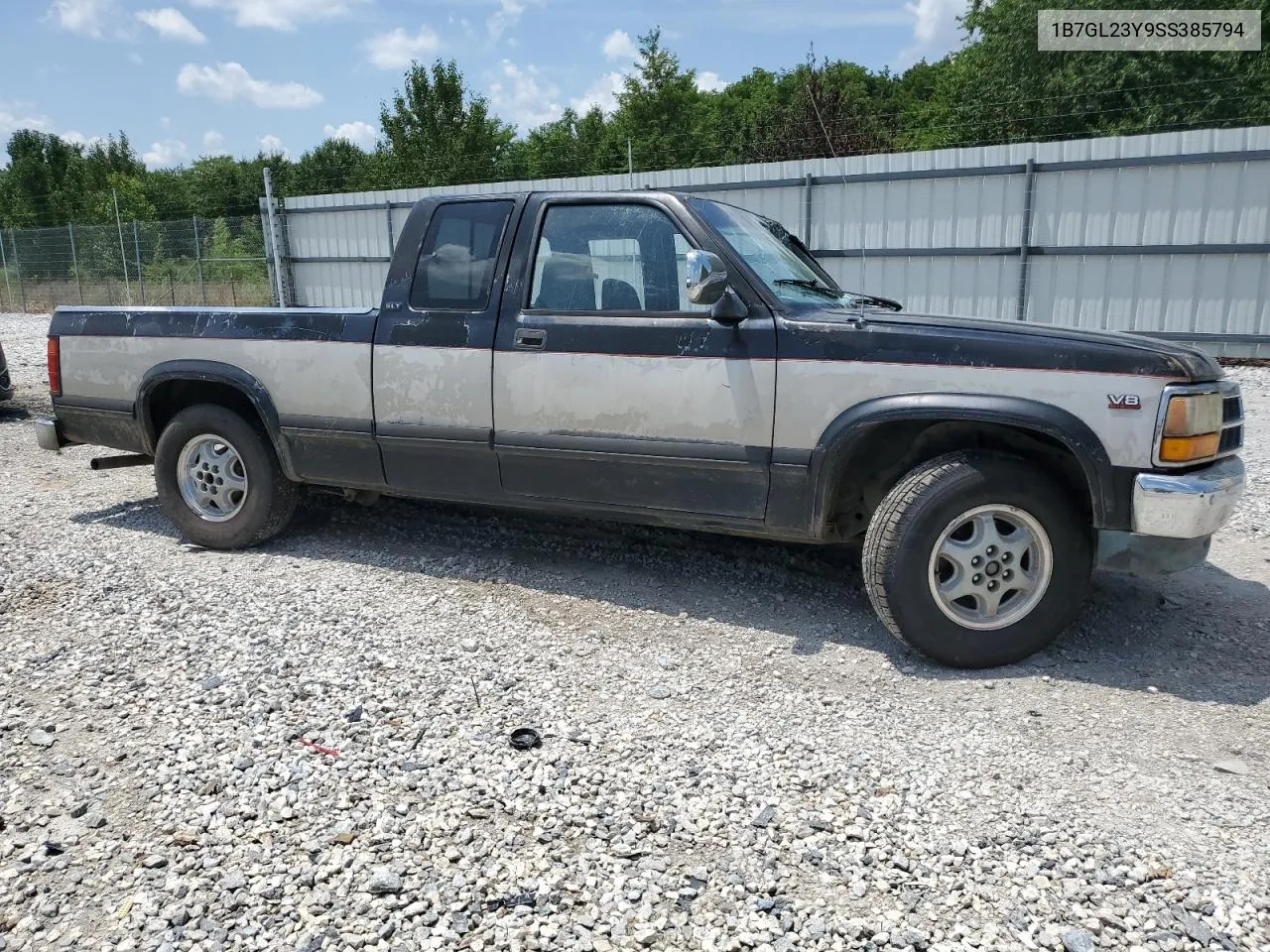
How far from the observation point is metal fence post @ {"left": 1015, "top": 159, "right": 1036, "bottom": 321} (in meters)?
12.8

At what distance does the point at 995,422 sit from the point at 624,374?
1581mm

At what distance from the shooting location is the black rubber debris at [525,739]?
320 cm

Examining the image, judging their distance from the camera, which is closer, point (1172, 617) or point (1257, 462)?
point (1172, 617)

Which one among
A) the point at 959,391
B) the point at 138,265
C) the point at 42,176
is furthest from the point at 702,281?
the point at 42,176

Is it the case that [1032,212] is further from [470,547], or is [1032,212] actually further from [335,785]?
[335,785]

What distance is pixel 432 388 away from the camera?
4.68 m

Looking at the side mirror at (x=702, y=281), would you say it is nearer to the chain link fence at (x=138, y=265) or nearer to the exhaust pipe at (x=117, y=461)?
the exhaust pipe at (x=117, y=461)

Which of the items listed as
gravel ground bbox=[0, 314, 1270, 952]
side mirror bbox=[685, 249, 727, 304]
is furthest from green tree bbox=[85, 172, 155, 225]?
side mirror bbox=[685, 249, 727, 304]

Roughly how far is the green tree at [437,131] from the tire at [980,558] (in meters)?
28.6

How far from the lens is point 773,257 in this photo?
14.8 feet

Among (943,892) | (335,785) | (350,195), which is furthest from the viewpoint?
(350,195)

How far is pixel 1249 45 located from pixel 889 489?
101ft

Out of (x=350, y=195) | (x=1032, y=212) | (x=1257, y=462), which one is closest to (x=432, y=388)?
(x=1257, y=462)

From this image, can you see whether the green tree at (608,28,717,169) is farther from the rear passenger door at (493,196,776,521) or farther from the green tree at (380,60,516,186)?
the rear passenger door at (493,196,776,521)
